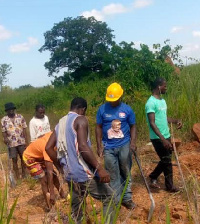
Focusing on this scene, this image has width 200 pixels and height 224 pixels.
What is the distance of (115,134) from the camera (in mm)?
4156

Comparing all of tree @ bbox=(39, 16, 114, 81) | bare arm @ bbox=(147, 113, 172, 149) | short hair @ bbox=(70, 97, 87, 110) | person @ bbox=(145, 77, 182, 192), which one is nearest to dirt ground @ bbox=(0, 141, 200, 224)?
person @ bbox=(145, 77, 182, 192)

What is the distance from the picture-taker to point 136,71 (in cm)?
948

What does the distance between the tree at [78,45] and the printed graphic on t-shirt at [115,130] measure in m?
17.8

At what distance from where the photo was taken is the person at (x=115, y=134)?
163 inches

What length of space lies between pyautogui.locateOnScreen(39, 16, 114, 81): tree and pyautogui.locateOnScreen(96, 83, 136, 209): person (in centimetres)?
1774

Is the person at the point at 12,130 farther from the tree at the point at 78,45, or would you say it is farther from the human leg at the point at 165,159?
the tree at the point at 78,45

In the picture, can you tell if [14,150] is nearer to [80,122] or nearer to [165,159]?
[165,159]

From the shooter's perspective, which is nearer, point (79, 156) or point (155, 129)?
point (79, 156)

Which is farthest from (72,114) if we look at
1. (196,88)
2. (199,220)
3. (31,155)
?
(196,88)

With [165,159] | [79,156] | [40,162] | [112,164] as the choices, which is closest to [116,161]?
[112,164]

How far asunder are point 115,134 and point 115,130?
5 centimetres

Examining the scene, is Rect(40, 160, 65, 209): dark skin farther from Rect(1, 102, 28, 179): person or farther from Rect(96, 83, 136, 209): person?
Rect(1, 102, 28, 179): person

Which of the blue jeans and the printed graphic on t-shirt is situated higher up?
the printed graphic on t-shirt

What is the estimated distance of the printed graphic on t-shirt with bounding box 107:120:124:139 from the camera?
13.5 ft
